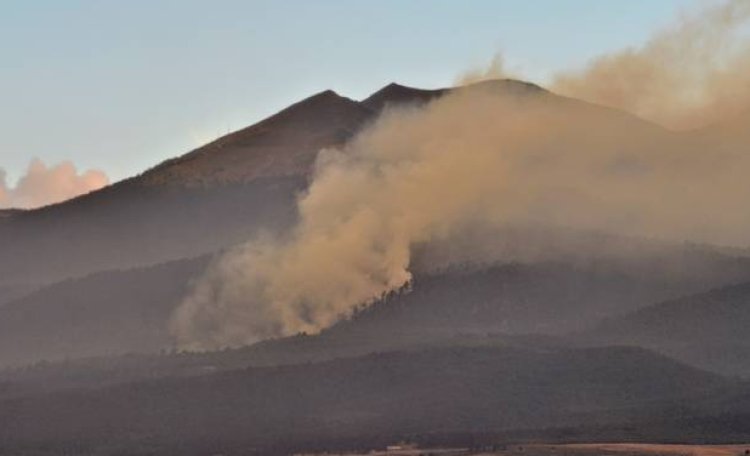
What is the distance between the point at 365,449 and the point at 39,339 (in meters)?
68.6

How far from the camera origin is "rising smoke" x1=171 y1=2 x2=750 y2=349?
520ft

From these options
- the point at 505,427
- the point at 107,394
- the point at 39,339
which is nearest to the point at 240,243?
the point at 39,339

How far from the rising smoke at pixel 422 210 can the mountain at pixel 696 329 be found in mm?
17162

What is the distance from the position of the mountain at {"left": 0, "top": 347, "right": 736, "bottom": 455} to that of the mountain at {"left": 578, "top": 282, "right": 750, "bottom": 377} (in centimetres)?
1140

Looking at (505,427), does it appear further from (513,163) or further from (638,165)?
(638,165)

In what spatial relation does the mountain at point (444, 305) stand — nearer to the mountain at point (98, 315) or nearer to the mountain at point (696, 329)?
the mountain at point (98, 315)

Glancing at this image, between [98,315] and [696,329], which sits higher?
[98,315]

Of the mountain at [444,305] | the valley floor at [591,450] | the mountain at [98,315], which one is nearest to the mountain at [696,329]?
the mountain at [444,305]

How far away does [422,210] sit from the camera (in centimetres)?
16825

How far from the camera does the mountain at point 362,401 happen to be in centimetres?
11862

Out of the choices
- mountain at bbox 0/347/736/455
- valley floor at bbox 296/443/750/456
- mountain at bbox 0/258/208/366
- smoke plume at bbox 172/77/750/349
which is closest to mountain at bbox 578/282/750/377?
mountain at bbox 0/347/736/455

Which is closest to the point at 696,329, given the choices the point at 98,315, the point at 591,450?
the point at 591,450

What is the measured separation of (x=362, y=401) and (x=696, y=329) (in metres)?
35.6

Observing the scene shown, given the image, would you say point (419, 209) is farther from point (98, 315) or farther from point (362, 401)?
point (362, 401)
